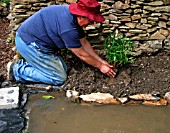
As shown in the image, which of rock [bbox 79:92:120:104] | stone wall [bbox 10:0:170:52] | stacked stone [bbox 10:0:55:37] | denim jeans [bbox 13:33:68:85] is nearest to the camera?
rock [bbox 79:92:120:104]

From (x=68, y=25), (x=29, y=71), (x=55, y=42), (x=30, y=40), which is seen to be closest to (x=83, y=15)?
(x=68, y=25)

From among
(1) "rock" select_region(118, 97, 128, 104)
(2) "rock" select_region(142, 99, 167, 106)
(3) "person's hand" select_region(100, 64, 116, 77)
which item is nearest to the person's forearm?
(3) "person's hand" select_region(100, 64, 116, 77)

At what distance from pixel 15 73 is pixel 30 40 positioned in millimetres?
520

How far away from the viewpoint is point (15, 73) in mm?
4676

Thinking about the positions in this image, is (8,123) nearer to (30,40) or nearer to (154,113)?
(30,40)

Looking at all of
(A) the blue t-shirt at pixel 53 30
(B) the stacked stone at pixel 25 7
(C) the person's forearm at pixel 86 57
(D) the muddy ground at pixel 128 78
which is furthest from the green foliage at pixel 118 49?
(B) the stacked stone at pixel 25 7

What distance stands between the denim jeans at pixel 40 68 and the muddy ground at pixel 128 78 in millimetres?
178

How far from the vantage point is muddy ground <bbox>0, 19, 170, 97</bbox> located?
443 cm

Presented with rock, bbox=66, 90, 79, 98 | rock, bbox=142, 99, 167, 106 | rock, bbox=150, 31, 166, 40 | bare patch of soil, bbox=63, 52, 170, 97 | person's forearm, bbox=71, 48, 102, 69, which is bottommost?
rock, bbox=142, 99, 167, 106

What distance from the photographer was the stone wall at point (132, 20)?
4.90 metres

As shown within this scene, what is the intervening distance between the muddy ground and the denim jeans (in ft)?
0.59

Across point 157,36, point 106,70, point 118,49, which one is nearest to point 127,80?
point 106,70

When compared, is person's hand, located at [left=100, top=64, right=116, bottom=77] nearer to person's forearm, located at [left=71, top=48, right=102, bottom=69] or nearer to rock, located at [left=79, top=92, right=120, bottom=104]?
person's forearm, located at [left=71, top=48, right=102, bottom=69]

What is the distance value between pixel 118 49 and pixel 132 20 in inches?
23.5
